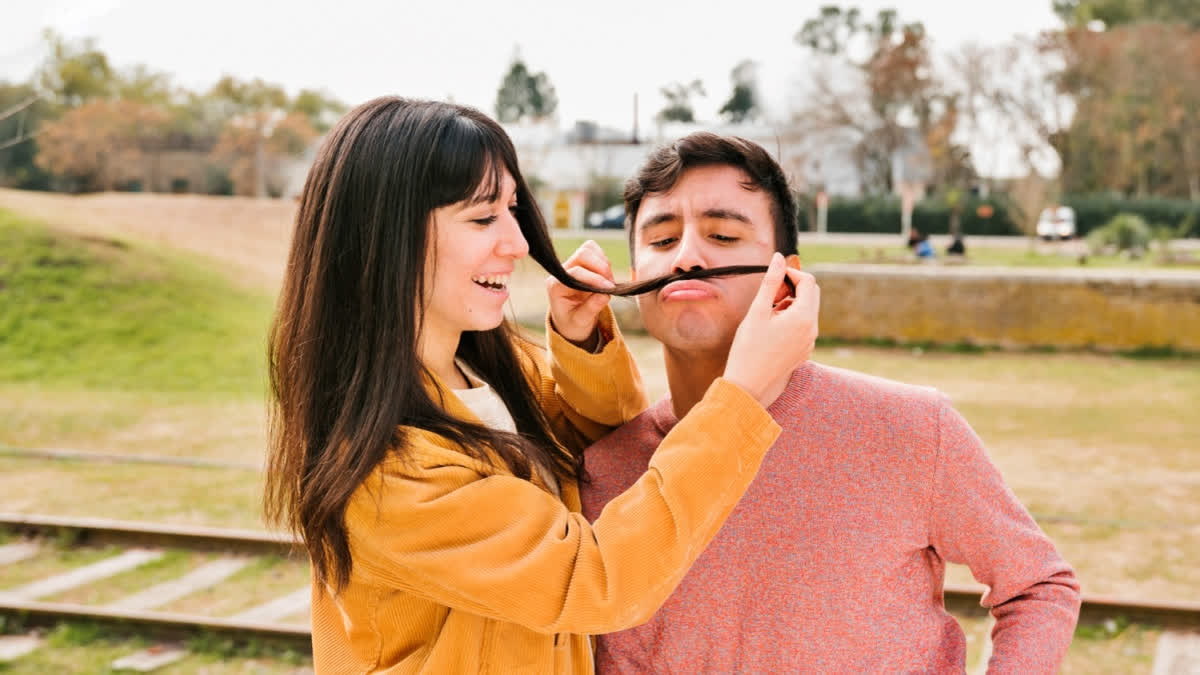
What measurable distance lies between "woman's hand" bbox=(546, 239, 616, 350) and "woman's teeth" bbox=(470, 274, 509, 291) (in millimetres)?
246

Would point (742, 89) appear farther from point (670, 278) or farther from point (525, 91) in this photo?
point (670, 278)

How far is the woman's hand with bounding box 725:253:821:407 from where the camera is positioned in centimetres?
196

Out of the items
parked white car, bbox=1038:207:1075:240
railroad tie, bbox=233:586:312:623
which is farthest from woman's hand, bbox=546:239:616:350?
parked white car, bbox=1038:207:1075:240

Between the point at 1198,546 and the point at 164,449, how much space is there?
8.99 meters

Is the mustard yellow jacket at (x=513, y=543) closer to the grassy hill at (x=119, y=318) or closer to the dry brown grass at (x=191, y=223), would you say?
the grassy hill at (x=119, y=318)

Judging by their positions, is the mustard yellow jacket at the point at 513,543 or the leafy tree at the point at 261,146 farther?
the leafy tree at the point at 261,146

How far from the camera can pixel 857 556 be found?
7.17 ft

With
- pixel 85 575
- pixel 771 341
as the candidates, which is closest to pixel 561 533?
pixel 771 341

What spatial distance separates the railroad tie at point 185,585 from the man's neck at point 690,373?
5035 mm

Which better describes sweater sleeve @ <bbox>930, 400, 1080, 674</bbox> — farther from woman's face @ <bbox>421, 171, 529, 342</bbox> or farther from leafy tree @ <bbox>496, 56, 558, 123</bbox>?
leafy tree @ <bbox>496, 56, 558, 123</bbox>

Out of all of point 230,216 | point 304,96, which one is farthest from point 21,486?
point 304,96

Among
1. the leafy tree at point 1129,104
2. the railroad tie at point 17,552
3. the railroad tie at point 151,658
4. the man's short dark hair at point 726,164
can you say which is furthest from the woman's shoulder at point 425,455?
the leafy tree at point 1129,104

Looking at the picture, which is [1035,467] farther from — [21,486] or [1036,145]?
[1036,145]

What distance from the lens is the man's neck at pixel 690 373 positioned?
8.13ft
